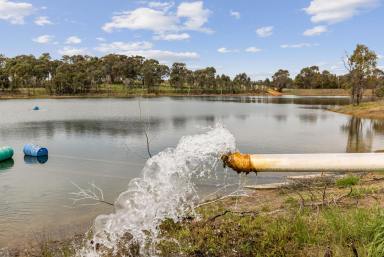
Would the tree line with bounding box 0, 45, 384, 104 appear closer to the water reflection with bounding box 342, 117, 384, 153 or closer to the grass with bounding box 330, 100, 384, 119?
the grass with bounding box 330, 100, 384, 119

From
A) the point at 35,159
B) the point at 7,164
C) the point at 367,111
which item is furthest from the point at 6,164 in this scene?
the point at 367,111

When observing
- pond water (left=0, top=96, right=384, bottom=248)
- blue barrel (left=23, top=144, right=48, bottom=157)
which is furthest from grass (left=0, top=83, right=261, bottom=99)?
blue barrel (left=23, top=144, right=48, bottom=157)

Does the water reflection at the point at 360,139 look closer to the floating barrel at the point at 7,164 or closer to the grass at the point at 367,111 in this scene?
the grass at the point at 367,111

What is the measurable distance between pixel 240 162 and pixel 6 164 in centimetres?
2127

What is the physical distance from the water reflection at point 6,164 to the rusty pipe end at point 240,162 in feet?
64.4

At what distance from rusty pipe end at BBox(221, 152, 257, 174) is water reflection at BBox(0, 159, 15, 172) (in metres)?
19.6

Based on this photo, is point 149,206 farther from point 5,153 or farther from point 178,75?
point 178,75

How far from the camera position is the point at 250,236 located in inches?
265

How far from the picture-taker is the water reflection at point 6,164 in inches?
795

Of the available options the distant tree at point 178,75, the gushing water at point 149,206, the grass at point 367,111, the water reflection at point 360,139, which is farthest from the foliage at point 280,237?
the distant tree at point 178,75

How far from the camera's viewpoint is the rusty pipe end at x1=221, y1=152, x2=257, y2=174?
3.57 metres

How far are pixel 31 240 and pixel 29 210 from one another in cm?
317

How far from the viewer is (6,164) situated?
69.4 ft

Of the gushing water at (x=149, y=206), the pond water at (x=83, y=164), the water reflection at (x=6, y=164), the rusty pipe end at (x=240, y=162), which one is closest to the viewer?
the rusty pipe end at (x=240, y=162)
